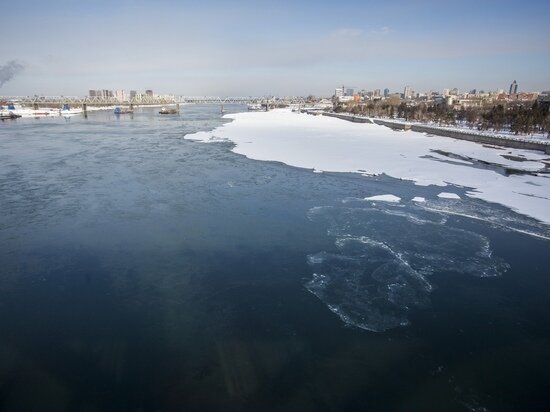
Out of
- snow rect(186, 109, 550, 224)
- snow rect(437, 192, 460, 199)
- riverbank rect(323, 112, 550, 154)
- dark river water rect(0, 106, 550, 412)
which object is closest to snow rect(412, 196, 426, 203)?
dark river water rect(0, 106, 550, 412)

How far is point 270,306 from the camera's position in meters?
4.88

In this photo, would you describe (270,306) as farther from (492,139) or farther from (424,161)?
(492,139)

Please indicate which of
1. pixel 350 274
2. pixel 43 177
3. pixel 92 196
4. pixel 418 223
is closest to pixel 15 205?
pixel 92 196

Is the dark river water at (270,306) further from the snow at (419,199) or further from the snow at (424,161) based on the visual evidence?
the snow at (424,161)

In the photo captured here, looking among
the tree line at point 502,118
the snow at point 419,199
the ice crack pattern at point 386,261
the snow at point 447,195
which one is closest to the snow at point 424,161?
the snow at point 447,195

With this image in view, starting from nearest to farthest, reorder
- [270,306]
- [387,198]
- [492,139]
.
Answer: [270,306] → [387,198] → [492,139]

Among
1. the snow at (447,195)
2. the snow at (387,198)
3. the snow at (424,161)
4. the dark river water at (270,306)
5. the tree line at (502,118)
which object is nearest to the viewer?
the dark river water at (270,306)

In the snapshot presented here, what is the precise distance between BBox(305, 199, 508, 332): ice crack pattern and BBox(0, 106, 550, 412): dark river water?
32 millimetres

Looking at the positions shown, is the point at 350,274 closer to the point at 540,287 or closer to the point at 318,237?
the point at 318,237

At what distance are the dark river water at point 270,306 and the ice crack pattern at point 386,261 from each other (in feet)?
0.11

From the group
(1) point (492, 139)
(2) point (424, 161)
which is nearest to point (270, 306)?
(2) point (424, 161)

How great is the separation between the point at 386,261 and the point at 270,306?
2.24 meters

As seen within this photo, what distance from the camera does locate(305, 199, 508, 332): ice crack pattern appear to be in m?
4.87

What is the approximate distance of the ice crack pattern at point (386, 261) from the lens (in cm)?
487
